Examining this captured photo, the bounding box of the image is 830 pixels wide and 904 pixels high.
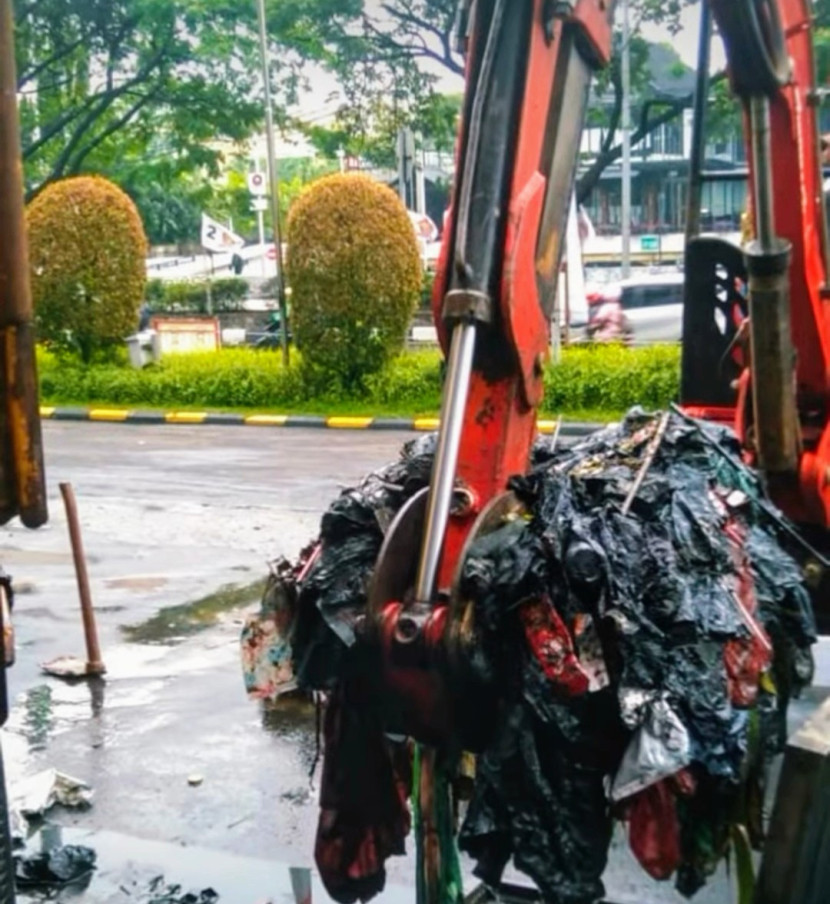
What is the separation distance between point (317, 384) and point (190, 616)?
1029 cm

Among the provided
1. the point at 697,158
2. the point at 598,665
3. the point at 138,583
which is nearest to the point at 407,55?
the point at 138,583

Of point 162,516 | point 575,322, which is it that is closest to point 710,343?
point 162,516

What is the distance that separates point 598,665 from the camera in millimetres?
3006

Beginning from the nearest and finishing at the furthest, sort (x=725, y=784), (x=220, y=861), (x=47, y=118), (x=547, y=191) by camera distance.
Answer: (x=725, y=784), (x=547, y=191), (x=220, y=861), (x=47, y=118)

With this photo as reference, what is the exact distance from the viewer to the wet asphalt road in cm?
509

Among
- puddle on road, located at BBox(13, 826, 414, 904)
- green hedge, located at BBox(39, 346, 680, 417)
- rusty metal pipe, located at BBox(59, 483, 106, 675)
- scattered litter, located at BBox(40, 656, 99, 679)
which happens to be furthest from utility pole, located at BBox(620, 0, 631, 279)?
puddle on road, located at BBox(13, 826, 414, 904)

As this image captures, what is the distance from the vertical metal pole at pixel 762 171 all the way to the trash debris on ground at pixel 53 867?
3068 mm

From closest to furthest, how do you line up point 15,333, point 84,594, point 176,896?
point 15,333
point 176,896
point 84,594

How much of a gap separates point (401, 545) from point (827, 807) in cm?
Answer: 102

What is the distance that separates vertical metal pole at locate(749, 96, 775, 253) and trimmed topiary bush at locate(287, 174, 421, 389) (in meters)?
12.5

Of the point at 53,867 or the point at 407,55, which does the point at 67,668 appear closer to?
the point at 53,867

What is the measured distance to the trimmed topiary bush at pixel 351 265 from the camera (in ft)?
55.9

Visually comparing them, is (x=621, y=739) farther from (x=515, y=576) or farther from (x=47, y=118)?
(x=47, y=118)

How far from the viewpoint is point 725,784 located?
9.74ft
